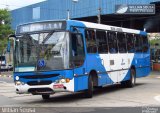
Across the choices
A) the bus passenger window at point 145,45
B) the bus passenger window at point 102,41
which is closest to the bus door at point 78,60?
the bus passenger window at point 102,41

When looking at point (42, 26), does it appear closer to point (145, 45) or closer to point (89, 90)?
point (89, 90)

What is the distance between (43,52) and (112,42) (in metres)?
5.03

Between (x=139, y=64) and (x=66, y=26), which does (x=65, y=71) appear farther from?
(x=139, y=64)

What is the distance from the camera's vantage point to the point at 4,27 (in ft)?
217

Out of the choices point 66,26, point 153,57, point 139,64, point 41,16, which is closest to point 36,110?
point 66,26

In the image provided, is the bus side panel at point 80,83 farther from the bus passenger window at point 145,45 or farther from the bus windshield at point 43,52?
the bus passenger window at point 145,45

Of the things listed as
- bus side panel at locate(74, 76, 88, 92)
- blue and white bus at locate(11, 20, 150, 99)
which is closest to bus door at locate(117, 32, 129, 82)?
blue and white bus at locate(11, 20, 150, 99)

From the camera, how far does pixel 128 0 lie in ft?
147

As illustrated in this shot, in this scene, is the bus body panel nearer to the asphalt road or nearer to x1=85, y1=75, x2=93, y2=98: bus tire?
x1=85, y1=75, x2=93, y2=98: bus tire

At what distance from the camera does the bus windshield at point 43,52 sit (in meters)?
15.9

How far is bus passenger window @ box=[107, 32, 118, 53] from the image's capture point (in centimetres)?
2000

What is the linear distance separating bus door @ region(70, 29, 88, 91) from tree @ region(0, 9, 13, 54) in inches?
1969

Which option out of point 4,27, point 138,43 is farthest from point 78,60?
point 4,27

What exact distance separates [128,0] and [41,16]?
67.1 ft
